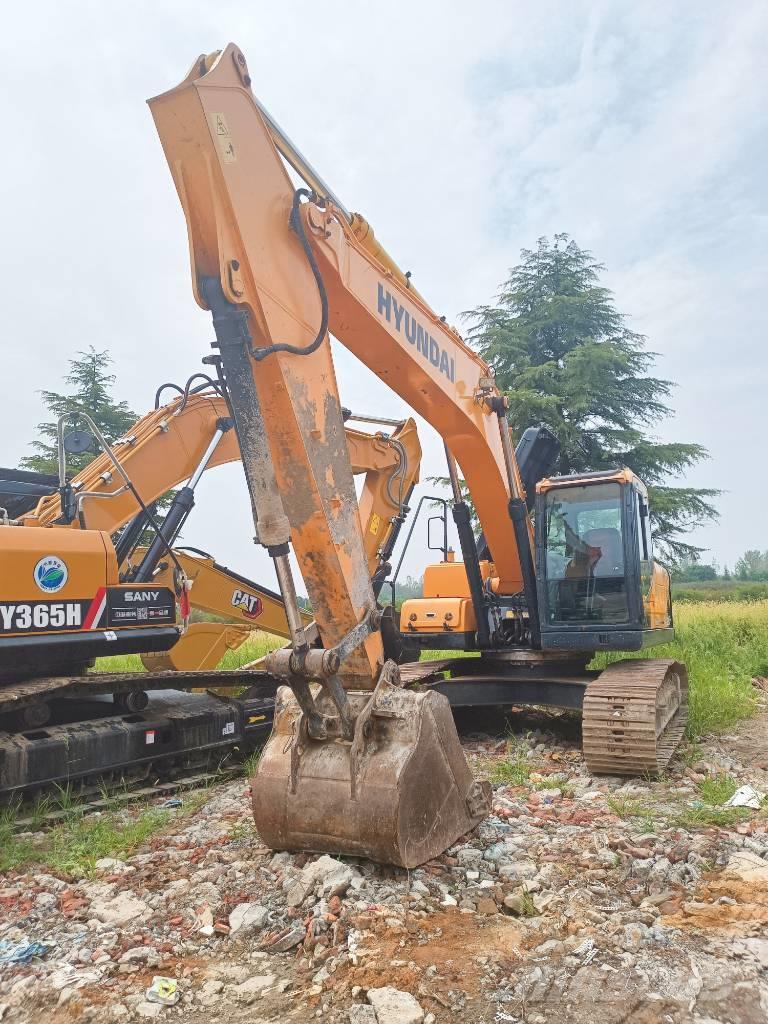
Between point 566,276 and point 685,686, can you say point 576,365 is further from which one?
point 685,686

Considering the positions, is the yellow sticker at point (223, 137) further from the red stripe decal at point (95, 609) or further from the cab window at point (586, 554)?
the cab window at point (586, 554)

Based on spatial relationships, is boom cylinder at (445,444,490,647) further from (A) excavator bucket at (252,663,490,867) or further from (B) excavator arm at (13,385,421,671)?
(A) excavator bucket at (252,663,490,867)

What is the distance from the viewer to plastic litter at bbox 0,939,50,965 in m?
3.21

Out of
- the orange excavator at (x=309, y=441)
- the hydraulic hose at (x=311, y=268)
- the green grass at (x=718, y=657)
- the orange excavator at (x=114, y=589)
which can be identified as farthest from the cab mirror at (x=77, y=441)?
the green grass at (x=718, y=657)

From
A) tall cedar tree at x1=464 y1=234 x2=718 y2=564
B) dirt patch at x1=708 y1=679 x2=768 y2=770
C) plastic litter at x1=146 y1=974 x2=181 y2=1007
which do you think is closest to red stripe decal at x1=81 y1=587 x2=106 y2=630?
plastic litter at x1=146 y1=974 x2=181 y2=1007

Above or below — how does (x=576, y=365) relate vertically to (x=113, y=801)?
above

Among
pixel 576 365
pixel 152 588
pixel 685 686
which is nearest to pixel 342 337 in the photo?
pixel 152 588

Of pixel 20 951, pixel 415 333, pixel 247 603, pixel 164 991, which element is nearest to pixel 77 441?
pixel 415 333

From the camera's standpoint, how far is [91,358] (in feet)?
82.1

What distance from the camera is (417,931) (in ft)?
10.7

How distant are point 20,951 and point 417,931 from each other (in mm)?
1580

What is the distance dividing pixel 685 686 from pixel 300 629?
5.14 m

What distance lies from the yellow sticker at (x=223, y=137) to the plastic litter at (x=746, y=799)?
448cm

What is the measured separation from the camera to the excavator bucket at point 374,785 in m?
3.63
